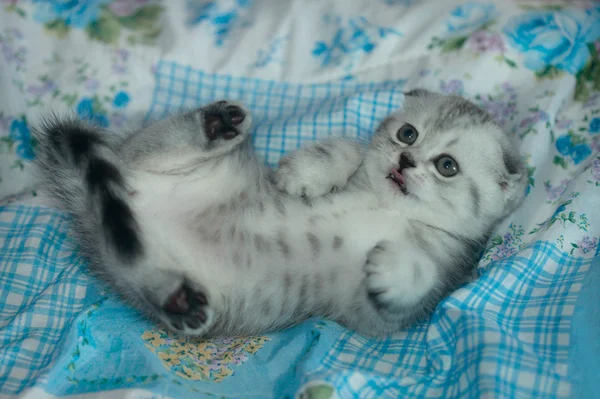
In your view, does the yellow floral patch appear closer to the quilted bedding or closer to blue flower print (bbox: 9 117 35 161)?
the quilted bedding

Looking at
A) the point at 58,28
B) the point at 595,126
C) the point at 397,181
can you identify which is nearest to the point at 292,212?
the point at 397,181

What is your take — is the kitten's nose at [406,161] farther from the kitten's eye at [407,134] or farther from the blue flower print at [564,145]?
the blue flower print at [564,145]

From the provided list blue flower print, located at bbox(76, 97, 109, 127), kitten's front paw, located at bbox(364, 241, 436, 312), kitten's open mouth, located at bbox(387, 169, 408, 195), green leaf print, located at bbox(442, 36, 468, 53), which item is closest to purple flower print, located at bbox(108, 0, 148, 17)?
blue flower print, located at bbox(76, 97, 109, 127)

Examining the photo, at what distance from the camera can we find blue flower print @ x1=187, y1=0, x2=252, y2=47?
7.98ft

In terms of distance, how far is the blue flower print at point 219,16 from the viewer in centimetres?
243

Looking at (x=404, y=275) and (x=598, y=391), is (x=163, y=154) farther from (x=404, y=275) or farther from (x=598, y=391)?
(x=598, y=391)

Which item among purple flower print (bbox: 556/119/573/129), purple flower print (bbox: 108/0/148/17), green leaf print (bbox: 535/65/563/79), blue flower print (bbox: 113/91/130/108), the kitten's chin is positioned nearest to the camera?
the kitten's chin

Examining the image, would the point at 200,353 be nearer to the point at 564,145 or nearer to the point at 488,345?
the point at 488,345

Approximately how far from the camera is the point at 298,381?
1392 millimetres

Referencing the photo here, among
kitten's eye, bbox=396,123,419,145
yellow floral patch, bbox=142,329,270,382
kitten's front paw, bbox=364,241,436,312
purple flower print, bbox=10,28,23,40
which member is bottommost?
yellow floral patch, bbox=142,329,270,382

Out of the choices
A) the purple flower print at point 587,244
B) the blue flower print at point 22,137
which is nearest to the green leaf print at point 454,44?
the purple flower print at point 587,244

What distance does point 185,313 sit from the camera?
138 cm

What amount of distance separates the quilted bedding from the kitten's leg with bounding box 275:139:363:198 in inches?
15.5

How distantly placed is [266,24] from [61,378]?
1.66m
